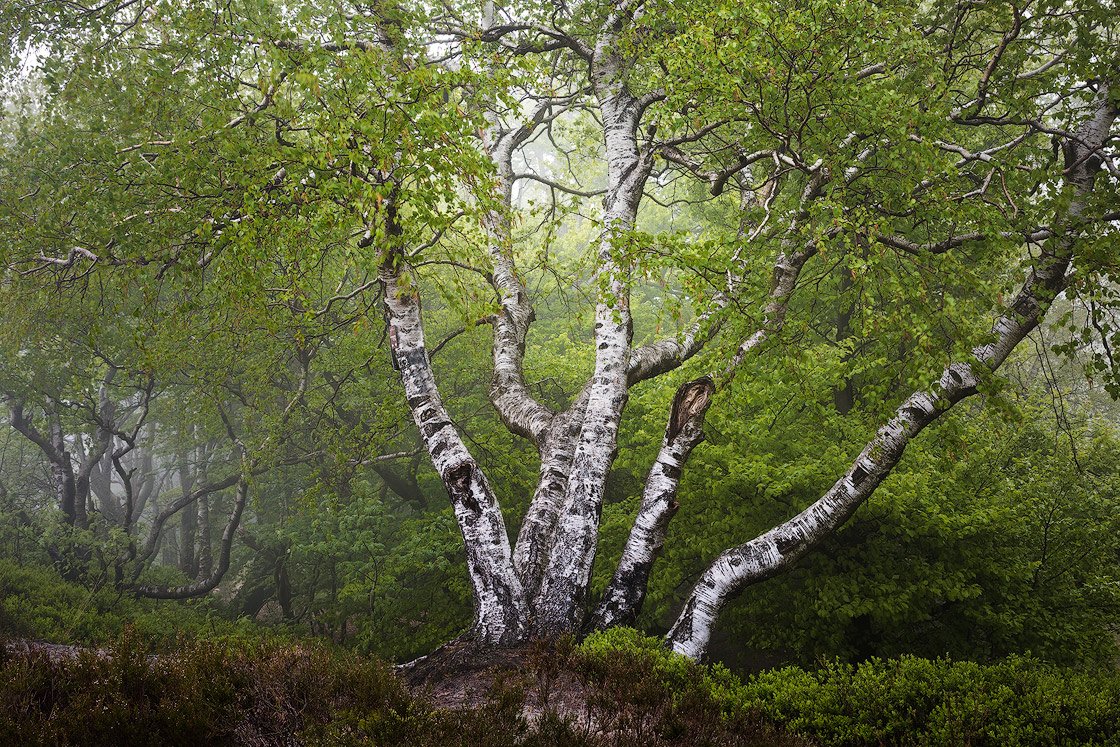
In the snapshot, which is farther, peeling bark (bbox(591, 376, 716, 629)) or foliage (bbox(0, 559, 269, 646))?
foliage (bbox(0, 559, 269, 646))

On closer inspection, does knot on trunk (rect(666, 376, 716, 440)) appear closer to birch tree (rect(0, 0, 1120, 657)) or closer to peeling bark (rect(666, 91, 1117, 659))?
birch tree (rect(0, 0, 1120, 657))

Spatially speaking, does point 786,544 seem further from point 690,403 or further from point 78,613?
point 78,613

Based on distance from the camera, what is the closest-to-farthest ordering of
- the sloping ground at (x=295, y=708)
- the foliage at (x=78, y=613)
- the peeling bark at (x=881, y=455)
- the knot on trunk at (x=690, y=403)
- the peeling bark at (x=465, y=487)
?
the sloping ground at (x=295, y=708)
the peeling bark at (x=881, y=455)
the peeling bark at (x=465, y=487)
the knot on trunk at (x=690, y=403)
the foliage at (x=78, y=613)

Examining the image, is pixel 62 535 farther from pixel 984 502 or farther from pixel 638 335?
pixel 984 502

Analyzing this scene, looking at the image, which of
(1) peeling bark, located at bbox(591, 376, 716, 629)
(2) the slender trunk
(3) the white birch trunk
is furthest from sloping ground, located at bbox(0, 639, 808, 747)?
(2) the slender trunk

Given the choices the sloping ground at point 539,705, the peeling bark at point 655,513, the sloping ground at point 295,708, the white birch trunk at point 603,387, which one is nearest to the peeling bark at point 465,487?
the white birch trunk at point 603,387

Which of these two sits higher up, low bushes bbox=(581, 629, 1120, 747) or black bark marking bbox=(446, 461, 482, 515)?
black bark marking bbox=(446, 461, 482, 515)

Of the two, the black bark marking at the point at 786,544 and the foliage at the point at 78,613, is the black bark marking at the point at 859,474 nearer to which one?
the black bark marking at the point at 786,544

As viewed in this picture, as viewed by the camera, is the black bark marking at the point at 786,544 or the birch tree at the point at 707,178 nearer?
the birch tree at the point at 707,178

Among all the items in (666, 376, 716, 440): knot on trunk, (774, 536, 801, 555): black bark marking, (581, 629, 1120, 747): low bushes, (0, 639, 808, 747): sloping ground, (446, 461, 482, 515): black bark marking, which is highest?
(666, 376, 716, 440): knot on trunk

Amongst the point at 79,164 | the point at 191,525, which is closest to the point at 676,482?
the point at 79,164

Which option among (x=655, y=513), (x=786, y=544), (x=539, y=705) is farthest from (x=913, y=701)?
(x=655, y=513)

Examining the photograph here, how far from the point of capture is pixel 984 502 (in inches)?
314

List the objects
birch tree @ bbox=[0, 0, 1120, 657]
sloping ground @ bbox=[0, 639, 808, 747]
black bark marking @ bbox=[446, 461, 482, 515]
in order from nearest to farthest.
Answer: sloping ground @ bbox=[0, 639, 808, 747] → birch tree @ bbox=[0, 0, 1120, 657] → black bark marking @ bbox=[446, 461, 482, 515]
